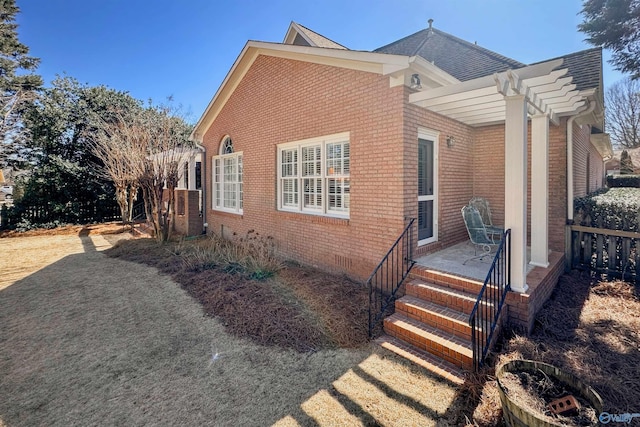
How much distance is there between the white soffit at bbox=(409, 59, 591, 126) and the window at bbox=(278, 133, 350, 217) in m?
2.06

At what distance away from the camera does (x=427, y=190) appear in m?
6.20

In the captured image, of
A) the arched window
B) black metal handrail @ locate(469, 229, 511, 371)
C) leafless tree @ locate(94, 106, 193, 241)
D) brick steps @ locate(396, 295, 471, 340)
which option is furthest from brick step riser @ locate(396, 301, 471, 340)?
leafless tree @ locate(94, 106, 193, 241)

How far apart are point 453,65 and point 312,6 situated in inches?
183

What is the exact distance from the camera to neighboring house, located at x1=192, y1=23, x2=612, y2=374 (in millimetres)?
4492

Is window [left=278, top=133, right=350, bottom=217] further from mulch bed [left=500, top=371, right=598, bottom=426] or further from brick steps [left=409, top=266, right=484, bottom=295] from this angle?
mulch bed [left=500, top=371, right=598, bottom=426]

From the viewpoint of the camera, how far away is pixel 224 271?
7.13m

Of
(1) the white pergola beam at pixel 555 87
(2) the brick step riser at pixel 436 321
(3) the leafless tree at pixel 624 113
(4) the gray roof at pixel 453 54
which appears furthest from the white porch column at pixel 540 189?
(3) the leafless tree at pixel 624 113

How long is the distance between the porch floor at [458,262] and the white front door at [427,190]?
0.41 m

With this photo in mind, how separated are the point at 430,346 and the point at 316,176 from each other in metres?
4.53

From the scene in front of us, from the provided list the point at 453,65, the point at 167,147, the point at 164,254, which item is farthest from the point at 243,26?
the point at 164,254

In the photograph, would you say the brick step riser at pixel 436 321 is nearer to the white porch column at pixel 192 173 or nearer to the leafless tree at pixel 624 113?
the white porch column at pixel 192 173

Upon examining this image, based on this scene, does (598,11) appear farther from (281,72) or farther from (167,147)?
(167,147)

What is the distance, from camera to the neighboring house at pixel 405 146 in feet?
14.7

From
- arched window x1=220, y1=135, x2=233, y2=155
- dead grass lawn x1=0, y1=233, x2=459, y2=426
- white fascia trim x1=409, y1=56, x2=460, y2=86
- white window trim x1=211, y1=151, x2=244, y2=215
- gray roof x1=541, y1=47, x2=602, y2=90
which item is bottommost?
dead grass lawn x1=0, y1=233, x2=459, y2=426
